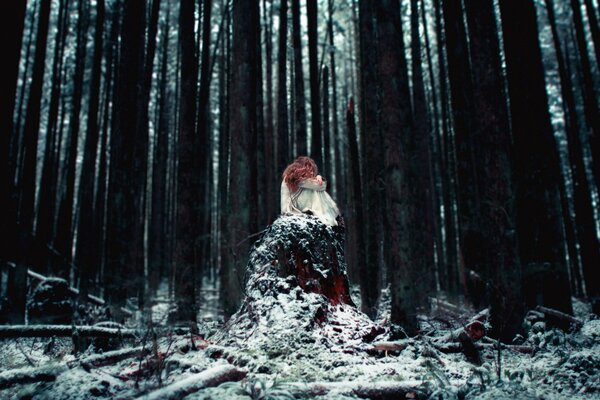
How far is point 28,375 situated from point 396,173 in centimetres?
444

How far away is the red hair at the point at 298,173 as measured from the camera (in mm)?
4977

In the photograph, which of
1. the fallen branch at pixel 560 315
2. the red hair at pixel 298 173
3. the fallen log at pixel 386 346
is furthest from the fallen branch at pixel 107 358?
the fallen branch at pixel 560 315

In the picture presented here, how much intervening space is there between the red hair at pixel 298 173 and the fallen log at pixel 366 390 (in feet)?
8.66

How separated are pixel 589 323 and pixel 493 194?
1966 millimetres

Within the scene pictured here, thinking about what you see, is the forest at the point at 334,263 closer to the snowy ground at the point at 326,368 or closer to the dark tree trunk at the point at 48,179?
the snowy ground at the point at 326,368

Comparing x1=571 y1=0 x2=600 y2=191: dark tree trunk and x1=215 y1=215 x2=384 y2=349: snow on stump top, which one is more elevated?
x1=571 y1=0 x2=600 y2=191: dark tree trunk

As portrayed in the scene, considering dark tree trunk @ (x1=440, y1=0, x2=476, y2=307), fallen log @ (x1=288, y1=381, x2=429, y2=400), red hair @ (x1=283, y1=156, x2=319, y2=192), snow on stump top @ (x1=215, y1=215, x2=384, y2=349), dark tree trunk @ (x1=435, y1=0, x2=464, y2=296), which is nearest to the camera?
fallen log @ (x1=288, y1=381, x2=429, y2=400)

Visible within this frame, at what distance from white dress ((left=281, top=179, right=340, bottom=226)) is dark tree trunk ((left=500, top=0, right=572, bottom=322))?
266 centimetres

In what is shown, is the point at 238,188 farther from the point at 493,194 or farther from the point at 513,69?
the point at 513,69

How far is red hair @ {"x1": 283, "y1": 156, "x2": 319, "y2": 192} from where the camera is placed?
4977 mm

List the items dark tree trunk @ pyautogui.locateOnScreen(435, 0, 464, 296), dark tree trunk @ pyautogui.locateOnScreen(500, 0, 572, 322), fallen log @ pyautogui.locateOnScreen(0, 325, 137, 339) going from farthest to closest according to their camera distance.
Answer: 1. dark tree trunk @ pyautogui.locateOnScreen(435, 0, 464, 296)
2. dark tree trunk @ pyautogui.locateOnScreen(500, 0, 572, 322)
3. fallen log @ pyautogui.locateOnScreen(0, 325, 137, 339)

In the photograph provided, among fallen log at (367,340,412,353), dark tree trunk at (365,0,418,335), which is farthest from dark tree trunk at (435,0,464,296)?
fallen log at (367,340,412,353)

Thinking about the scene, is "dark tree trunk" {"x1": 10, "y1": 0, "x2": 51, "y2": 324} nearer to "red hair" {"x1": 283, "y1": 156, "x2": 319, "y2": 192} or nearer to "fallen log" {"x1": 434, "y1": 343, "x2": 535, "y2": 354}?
"red hair" {"x1": 283, "y1": 156, "x2": 319, "y2": 192}

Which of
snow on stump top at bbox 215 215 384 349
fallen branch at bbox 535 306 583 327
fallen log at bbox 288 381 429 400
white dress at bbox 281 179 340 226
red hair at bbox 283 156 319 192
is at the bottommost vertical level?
fallen log at bbox 288 381 429 400
